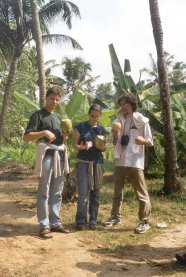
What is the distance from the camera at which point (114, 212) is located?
5.77m

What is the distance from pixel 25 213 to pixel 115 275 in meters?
2.73

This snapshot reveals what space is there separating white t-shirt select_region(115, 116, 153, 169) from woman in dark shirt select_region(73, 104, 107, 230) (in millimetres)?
317

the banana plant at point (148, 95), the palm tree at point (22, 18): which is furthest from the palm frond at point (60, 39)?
the banana plant at point (148, 95)

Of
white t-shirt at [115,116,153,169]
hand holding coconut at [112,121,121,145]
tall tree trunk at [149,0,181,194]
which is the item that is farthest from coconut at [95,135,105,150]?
tall tree trunk at [149,0,181,194]

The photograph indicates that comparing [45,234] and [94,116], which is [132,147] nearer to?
[94,116]

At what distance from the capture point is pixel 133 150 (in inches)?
214

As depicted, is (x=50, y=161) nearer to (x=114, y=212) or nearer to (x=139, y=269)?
Result: (x=114, y=212)

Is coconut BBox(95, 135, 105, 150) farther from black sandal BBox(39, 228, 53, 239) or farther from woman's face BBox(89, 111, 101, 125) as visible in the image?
black sandal BBox(39, 228, 53, 239)

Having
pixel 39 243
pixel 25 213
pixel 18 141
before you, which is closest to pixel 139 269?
pixel 39 243

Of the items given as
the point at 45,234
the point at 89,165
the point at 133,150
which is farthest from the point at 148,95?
the point at 45,234

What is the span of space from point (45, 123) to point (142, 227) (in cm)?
204

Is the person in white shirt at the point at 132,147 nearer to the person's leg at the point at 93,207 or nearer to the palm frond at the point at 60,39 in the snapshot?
the person's leg at the point at 93,207

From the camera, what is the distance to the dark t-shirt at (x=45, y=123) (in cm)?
493

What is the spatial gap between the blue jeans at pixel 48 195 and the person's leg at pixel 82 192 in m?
0.30
